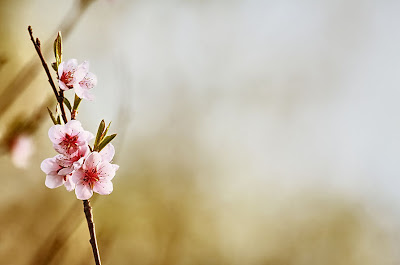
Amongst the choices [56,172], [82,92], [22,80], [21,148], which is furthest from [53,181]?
[21,148]

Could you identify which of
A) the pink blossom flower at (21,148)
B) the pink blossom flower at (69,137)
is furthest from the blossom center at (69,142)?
the pink blossom flower at (21,148)

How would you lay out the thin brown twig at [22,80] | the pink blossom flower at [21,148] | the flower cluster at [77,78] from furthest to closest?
the pink blossom flower at [21,148] < the thin brown twig at [22,80] < the flower cluster at [77,78]

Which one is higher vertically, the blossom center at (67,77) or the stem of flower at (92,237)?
the blossom center at (67,77)

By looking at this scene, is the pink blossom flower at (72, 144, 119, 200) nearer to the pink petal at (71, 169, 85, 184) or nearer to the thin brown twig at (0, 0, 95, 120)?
the pink petal at (71, 169, 85, 184)

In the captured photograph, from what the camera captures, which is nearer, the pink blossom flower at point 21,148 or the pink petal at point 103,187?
the pink petal at point 103,187

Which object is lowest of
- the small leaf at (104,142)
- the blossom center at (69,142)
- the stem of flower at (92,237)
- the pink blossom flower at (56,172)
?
the stem of flower at (92,237)

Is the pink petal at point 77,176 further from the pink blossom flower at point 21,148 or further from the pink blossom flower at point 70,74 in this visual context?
the pink blossom flower at point 21,148

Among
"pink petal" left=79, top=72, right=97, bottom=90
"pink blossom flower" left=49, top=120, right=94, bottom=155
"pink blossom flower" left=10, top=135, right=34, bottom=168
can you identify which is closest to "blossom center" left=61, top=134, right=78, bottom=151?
"pink blossom flower" left=49, top=120, right=94, bottom=155

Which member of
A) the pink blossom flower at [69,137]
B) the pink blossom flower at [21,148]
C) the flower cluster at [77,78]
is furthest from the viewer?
the pink blossom flower at [21,148]
